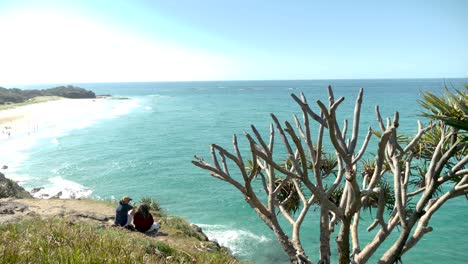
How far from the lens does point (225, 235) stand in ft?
65.5

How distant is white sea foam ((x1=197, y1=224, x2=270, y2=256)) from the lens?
18.3m

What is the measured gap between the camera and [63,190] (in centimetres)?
2752

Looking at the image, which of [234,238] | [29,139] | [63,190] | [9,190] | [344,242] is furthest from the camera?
[29,139]

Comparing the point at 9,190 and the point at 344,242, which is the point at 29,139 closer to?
the point at 9,190

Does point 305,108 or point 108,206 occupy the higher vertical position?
point 305,108

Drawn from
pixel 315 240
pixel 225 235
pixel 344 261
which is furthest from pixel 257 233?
pixel 344 261

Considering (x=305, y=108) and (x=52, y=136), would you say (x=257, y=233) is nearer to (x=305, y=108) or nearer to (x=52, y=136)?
(x=305, y=108)

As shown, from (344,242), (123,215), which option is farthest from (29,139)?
(344,242)

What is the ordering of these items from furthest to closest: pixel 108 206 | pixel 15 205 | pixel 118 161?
pixel 118 161
pixel 108 206
pixel 15 205

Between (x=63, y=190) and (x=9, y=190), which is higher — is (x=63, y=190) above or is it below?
below

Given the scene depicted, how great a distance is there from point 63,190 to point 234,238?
15.6 metres

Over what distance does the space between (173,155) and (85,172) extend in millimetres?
10141

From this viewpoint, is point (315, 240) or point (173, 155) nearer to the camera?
point (315, 240)

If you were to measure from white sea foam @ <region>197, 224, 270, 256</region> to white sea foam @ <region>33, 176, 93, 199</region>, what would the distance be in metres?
11.3
